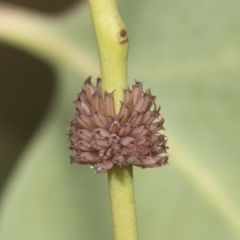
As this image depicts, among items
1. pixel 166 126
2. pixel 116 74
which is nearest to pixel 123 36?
pixel 116 74

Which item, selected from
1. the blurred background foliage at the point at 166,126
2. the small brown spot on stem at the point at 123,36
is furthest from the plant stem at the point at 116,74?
the blurred background foliage at the point at 166,126

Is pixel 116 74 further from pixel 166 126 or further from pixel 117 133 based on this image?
pixel 166 126

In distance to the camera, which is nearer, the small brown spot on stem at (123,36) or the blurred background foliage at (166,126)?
the small brown spot on stem at (123,36)

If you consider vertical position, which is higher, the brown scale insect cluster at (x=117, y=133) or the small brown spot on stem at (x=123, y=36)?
the small brown spot on stem at (x=123, y=36)

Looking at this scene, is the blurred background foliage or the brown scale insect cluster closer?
the brown scale insect cluster

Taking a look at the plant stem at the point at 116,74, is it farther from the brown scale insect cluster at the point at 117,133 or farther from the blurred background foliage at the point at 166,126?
the blurred background foliage at the point at 166,126

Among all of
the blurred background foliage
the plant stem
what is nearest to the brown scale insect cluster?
the plant stem

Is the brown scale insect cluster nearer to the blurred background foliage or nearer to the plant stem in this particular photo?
the plant stem
